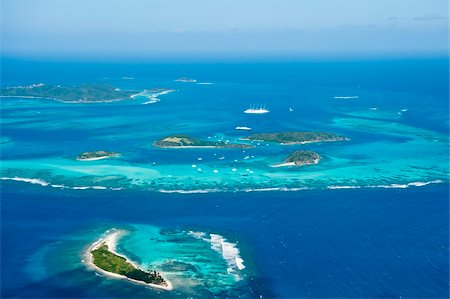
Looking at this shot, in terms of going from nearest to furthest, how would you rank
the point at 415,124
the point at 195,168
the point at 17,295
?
1. the point at 17,295
2. the point at 195,168
3. the point at 415,124

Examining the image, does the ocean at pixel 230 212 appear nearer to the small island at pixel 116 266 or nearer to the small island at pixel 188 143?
the small island at pixel 116 266

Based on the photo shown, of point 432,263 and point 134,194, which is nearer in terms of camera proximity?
point 432,263

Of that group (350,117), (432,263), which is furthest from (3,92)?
(432,263)

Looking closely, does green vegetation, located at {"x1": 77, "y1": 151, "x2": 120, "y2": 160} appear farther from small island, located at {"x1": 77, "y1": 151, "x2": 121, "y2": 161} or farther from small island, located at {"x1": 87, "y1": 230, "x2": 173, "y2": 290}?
small island, located at {"x1": 87, "y1": 230, "x2": 173, "y2": 290}

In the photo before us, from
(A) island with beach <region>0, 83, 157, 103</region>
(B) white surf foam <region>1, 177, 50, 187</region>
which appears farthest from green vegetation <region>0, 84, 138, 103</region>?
(B) white surf foam <region>1, 177, 50, 187</region>

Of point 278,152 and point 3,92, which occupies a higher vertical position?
Answer: point 3,92

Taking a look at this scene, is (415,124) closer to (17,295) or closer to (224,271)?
(224,271)
